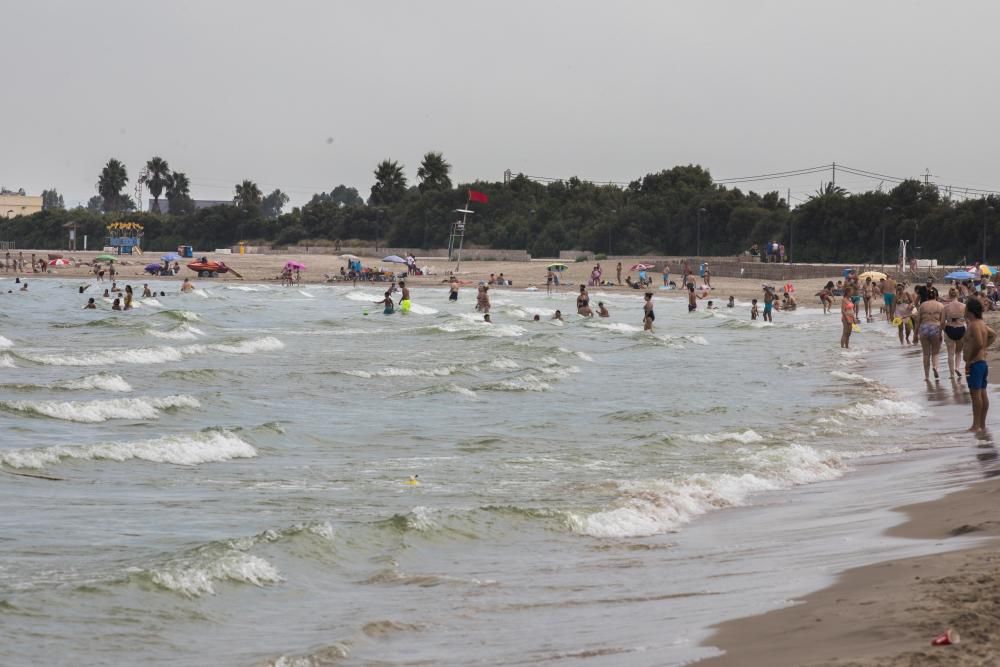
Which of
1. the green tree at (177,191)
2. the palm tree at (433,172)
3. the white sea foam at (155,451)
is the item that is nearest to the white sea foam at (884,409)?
the white sea foam at (155,451)

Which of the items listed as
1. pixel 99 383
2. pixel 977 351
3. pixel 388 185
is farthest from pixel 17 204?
pixel 977 351

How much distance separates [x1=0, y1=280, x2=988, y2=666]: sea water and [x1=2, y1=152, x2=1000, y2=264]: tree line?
51.2 m

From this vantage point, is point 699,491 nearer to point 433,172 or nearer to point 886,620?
point 886,620

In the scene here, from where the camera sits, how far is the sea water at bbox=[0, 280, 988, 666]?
7.11 m

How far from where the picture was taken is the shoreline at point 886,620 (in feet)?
17.0

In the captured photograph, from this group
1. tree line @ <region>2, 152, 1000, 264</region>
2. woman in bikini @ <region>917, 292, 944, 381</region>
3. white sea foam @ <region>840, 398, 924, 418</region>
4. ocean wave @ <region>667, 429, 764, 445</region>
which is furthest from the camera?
tree line @ <region>2, 152, 1000, 264</region>

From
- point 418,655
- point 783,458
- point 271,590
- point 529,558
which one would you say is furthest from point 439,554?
point 783,458

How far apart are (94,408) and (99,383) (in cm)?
378

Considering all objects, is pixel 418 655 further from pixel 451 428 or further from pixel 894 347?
pixel 894 347

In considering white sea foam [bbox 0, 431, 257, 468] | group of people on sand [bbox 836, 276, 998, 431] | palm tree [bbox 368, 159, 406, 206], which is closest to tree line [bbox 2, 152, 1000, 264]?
palm tree [bbox 368, 159, 406, 206]

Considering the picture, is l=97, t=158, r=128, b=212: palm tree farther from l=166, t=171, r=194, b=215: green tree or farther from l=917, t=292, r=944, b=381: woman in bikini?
l=917, t=292, r=944, b=381: woman in bikini

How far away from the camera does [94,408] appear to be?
726 inches

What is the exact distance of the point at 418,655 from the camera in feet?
21.4

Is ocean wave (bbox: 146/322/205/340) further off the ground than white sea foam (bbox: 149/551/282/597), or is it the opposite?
white sea foam (bbox: 149/551/282/597)
